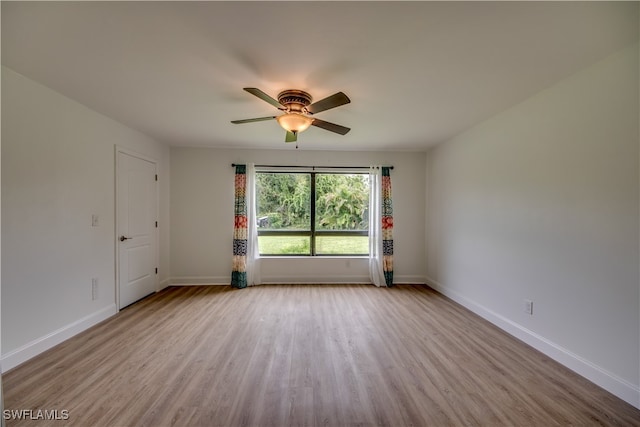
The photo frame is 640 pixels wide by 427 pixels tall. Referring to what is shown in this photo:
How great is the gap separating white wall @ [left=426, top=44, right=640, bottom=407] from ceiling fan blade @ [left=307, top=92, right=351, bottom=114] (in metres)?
1.83

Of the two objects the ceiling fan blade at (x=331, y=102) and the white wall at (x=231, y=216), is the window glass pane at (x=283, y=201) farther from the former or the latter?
the ceiling fan blade at (x=331, y=102)

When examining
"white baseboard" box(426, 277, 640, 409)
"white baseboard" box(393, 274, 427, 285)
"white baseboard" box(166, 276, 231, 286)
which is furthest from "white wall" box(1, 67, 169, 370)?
"white baseboard" box(426, 277, 640, 409)

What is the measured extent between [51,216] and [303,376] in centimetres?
262

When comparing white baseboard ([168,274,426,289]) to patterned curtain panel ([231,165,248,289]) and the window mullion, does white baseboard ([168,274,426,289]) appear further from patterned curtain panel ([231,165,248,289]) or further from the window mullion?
the window mullion

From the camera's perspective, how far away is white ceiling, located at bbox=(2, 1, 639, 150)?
4.63 feet

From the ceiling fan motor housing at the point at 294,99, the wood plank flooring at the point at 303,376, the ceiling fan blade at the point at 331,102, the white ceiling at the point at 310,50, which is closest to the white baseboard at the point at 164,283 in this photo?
the wood plank flooring at the point at 303,376

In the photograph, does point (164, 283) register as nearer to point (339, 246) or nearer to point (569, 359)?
point (339, 246)

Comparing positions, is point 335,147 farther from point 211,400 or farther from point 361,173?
point 211,400

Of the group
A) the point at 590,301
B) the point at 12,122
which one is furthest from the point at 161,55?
the point at 590,301

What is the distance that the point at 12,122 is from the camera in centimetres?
205

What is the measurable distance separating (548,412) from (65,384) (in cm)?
330

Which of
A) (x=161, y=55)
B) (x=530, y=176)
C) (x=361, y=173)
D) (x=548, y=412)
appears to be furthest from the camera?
(x=361, y=173)

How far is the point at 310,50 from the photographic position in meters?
1.72

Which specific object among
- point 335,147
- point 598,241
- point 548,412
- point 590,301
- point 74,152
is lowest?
point 548,412
